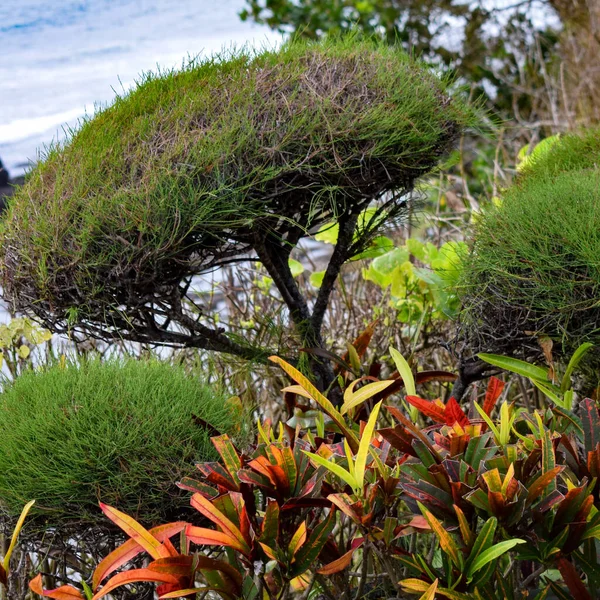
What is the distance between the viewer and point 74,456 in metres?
1.31

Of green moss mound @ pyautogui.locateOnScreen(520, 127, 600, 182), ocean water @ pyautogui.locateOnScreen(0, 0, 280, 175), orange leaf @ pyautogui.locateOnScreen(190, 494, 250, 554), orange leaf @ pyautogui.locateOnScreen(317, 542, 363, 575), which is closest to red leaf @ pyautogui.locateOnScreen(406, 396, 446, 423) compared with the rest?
orange leaf @ pyautogui.locateOnScreen(317, 542, 363, 575)

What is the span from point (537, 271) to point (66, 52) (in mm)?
2422

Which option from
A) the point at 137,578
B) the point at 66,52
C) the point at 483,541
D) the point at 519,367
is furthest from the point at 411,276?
the point at 66,52

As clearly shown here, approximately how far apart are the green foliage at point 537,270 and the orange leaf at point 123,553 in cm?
75

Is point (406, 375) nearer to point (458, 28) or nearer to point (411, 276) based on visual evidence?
point (411, 276)

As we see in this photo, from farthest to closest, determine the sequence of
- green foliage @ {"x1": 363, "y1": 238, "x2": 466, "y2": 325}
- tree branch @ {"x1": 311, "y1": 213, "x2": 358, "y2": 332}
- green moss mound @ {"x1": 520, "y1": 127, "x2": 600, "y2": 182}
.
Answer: green foliage @ {"x1": 363, "y1": 238, "x2": 466, "y2": 325}, green moss mound @ {"x1": 520, "y1": 127, "x2": 600, "y2": 182}, tree branch @ {"x1": 311, "y1": 213, "x2": 358, "y2": 332}

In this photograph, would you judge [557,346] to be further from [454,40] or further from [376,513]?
[454,40]

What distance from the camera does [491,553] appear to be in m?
1.05

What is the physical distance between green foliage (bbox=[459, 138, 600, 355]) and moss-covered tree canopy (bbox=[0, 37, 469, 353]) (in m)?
0.22

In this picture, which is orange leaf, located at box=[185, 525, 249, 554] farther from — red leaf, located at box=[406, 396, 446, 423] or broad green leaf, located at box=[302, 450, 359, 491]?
red leaf, located at box=[406, 396, 446, 423]

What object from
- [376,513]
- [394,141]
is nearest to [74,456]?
[376,513]

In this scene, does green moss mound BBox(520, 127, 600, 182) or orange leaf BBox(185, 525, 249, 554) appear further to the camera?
green moss mound BBox(520, 127, 600, 182)

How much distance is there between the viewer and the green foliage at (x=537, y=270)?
4.69ft

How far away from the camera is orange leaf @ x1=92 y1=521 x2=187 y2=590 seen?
1.13 meters
